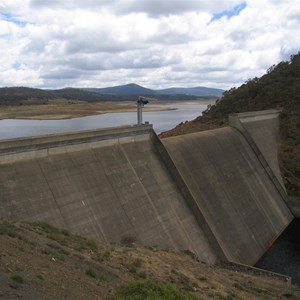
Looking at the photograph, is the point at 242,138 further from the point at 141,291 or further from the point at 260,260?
the point at 141,291

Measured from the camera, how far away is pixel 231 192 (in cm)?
2709

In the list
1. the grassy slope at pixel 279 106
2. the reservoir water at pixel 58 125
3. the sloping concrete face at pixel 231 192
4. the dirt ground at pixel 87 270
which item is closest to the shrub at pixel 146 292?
the dirt ground at pixel 87 270

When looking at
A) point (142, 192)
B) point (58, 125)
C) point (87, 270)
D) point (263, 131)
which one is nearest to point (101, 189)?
point (142, 192)

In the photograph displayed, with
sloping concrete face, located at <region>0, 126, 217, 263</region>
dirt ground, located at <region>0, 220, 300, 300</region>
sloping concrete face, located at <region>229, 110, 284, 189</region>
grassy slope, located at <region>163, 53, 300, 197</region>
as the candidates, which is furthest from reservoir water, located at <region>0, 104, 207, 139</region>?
dirt ground, located at <region>0, 220, 300, 300</region>

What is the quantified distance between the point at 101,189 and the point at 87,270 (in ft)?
27.3

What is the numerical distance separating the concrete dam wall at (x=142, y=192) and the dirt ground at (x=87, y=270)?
2023 mm

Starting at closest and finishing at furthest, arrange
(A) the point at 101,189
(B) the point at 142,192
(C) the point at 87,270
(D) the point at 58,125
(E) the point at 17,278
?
(E) the point at 17,278 < (C) the point at 87,270 < (A) the point at 101,189 < (B) the point at 142,192 < (D) the point at 58,125

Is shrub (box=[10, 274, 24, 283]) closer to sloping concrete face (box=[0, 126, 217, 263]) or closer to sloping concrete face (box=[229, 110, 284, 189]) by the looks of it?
sloping concrete face (box=[0, 126, 217, 263])

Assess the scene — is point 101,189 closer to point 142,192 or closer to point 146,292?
point 142,192

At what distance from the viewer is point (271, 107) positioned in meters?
47.3

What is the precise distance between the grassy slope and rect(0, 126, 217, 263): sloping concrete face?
1632 cm

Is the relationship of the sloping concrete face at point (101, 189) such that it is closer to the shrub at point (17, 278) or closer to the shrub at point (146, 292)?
the shrub at point (17, 278)

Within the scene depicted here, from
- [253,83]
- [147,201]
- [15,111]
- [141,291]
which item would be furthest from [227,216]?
[15,111]

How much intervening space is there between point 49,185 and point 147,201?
5.41 meters
